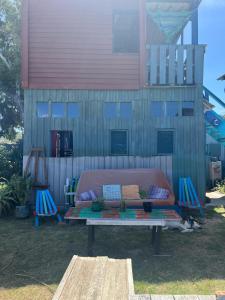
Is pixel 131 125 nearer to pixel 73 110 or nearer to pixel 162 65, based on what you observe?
pixel 73 110

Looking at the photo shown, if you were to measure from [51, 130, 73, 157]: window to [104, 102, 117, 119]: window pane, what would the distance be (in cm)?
137

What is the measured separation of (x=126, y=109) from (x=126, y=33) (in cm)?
361

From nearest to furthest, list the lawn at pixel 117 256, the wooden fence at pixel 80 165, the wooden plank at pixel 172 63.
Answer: the lawn at pixel 117 256 → the wooden fence at pixel 80 165 → the wooden plank at pixel 172 63

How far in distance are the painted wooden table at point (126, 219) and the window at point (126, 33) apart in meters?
6.65

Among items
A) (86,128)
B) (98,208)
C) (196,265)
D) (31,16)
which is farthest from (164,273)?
(31,16)

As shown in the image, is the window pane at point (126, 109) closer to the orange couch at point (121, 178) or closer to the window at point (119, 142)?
the window at point (119, 142)

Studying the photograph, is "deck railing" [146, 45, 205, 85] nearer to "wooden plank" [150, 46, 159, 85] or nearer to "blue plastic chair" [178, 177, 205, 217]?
"wooden plank" [150, 46, 159, 85]

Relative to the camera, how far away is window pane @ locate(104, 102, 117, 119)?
9867 millimetres

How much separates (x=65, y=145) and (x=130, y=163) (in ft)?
7.43

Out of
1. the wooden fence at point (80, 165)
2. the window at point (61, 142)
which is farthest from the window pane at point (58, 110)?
the wooden fence at point (80, 165)

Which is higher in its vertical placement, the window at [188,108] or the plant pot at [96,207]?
the window at [188,108]

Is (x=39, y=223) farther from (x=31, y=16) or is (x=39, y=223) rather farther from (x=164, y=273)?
(x=31, y=16)

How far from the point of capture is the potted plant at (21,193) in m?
8.91

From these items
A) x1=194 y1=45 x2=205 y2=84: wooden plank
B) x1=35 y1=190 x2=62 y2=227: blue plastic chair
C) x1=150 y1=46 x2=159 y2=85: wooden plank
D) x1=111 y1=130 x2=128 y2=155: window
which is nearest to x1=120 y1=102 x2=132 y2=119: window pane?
x1=111 y1=130 x2=128 y2=155: window
